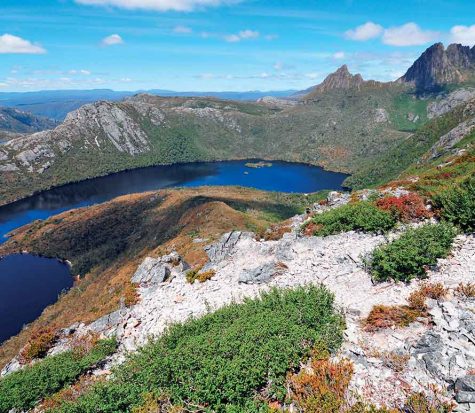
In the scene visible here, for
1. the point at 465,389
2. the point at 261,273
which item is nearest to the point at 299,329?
the point at 465,389

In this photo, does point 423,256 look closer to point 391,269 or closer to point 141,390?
point 391,269

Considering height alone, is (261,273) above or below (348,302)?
below

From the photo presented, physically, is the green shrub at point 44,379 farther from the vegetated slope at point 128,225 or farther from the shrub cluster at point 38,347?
the vegetated slope at point 128,225

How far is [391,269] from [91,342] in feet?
72.8

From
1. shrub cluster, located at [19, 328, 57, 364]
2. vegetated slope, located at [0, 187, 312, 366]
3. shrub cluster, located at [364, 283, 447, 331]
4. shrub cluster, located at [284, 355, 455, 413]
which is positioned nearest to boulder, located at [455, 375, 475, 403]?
shrub cluster, located at [284, 355, 455, 413]

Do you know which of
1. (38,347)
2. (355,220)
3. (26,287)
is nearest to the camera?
(38,347)

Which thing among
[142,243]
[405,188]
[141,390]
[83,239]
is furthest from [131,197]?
[141,390]

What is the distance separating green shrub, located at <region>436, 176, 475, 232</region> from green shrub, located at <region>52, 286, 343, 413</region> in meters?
12.7

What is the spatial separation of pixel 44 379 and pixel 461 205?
31562 mm

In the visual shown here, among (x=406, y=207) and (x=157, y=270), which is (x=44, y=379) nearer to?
(x=157, y=270)

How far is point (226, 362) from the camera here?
54.6 ft

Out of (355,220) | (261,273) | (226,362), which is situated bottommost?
(261,273)

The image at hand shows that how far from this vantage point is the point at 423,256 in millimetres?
22391

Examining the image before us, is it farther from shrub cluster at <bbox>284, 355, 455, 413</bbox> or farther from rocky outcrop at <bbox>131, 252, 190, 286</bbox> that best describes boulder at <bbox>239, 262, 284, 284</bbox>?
shrub cluster at <bbox>284, 355, 455, 413</bbox>
